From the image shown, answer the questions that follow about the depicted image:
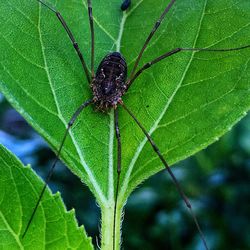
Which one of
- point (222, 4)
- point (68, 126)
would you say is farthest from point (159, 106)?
point (222, 4)

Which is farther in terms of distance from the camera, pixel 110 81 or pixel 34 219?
pixel 110 81

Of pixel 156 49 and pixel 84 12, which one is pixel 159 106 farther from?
pixel 84 12

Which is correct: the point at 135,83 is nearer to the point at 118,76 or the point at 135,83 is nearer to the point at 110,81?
the point at 118,76

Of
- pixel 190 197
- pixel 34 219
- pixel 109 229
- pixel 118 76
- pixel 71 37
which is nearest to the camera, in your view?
pixel 34 219

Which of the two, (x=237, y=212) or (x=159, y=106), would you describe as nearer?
(x=159, y=106)

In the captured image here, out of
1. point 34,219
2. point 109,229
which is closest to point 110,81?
point 109,229

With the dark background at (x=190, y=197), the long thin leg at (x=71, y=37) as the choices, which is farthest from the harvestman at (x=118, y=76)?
the dark background at (x=190, y=197)

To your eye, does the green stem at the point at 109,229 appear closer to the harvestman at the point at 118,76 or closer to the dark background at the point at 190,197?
the harvestman at the point at 118,76
